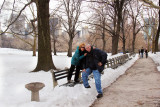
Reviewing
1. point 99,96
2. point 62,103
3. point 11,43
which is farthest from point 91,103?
point 11,43

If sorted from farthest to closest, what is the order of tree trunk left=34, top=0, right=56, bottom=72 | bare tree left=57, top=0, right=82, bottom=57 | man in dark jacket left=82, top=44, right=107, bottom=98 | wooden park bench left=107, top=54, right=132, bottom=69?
bare tree left=57, top=0, right=82, bottom=57
wooden park bench left=107, top=54, right=132, bottom=69
tree trunk left=34, top=0, right=56, bottom=72
man in dark jacket left=82, top=44, right=107, bottom=98

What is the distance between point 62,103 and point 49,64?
8.15m

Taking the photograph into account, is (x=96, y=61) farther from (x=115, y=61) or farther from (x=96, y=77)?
(x=115, y=61)

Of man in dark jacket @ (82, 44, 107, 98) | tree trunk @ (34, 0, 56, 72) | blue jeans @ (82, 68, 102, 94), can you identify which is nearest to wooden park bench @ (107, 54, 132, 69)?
tree trunk @ (34, 0, 56, 72)

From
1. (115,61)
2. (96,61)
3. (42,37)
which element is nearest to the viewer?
(96,61)

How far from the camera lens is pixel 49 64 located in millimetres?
12766

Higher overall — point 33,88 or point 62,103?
point 33,88

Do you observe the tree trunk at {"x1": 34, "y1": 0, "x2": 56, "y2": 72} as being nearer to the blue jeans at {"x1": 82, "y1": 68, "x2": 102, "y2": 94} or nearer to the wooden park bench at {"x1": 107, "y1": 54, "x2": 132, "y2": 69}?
the wooden park bench at {"x1": 107, "y1": 54, "x2": 132, "y2": 69}

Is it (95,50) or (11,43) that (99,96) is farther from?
(11,43)

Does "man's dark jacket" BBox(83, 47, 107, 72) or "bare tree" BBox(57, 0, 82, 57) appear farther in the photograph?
"bare tree" BBox(57, 0, 82, 57)

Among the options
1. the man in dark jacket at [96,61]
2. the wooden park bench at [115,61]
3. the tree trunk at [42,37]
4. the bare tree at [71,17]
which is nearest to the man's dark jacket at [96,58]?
the man in dark jacket at [96,61]

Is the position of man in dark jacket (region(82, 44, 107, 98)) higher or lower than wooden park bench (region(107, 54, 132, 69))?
higher

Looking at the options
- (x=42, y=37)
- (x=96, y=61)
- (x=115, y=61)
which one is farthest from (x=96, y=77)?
(x=115, y=61)

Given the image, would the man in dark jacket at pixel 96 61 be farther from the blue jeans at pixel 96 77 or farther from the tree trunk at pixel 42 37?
the tree trunk at pixel 42 37
